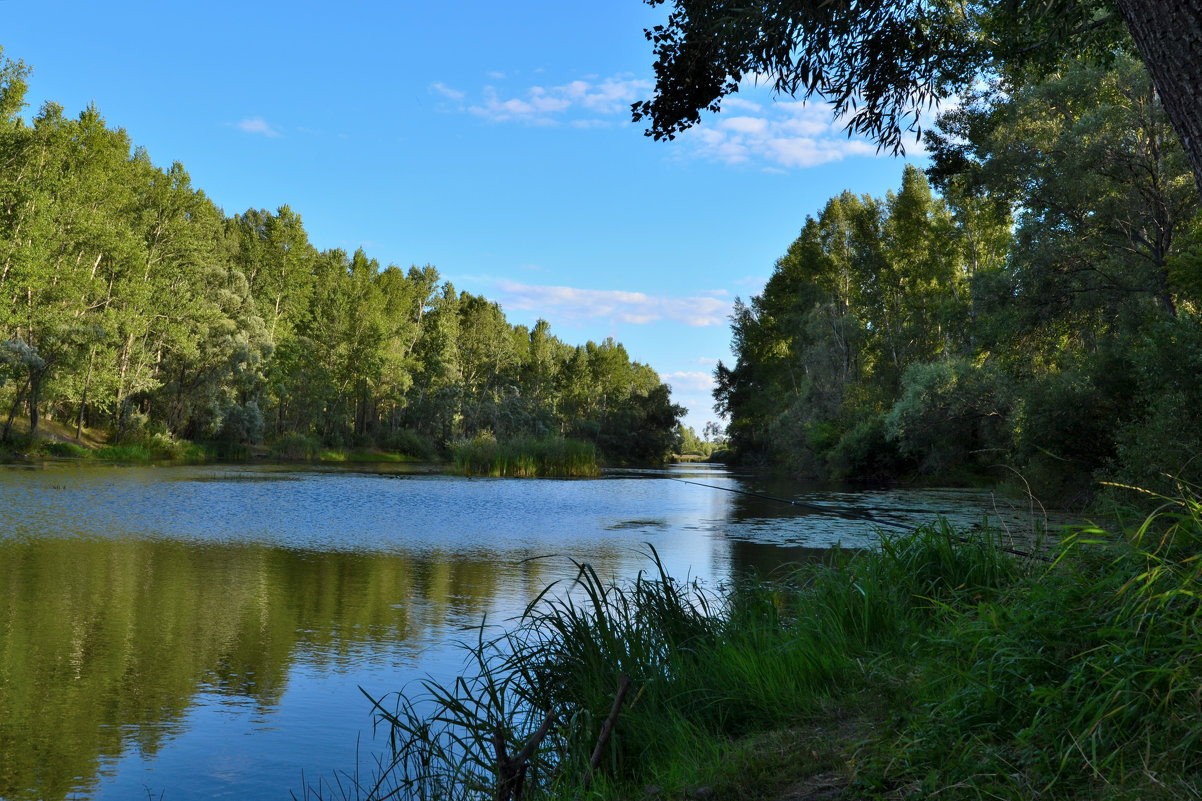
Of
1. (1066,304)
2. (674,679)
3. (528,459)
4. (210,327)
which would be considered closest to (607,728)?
(674,679)

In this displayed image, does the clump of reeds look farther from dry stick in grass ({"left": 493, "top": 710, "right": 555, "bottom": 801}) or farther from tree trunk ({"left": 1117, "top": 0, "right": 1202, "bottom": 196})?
tree trunk ({"left": 1117, "top": 0, "right": 1202, "bottom": 196})

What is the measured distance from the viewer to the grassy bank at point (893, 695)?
2.57 metres

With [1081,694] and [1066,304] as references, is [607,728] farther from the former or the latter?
[1066,304]

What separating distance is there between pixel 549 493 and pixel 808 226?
32247 millimetres

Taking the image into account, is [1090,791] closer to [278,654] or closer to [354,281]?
[278,654]

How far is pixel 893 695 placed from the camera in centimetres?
364

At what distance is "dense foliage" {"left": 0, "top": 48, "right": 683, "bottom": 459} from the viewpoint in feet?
116

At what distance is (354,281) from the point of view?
193 feet

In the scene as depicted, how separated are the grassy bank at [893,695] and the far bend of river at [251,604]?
0.72m

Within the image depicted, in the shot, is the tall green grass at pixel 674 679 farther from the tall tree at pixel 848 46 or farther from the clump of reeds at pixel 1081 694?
the tall tree at pixel 848 46

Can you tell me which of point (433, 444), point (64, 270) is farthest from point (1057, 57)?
point (433, 444)

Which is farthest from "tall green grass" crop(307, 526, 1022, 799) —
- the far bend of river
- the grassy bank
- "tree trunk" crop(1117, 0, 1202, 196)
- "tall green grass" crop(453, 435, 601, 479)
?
"tall green grass" crop(453, 435, 601, 479)

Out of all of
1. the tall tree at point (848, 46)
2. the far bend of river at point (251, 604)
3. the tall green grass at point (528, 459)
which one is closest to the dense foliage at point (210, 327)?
the tall green grass at point (528, 459)

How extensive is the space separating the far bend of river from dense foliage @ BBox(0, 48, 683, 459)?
18491 millimetres
